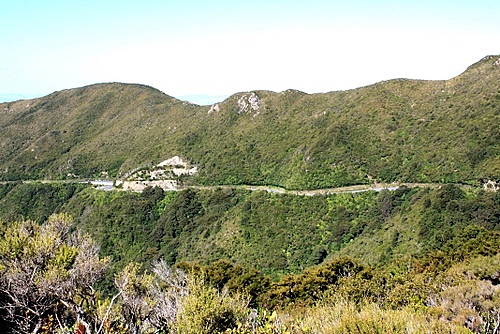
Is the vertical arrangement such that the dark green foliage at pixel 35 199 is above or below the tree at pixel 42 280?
below

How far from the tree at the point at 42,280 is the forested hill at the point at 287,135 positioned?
5722 centimetres

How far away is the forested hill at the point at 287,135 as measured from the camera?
221 ft

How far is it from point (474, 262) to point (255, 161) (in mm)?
65171

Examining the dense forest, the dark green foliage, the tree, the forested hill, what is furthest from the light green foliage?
the dark green foliage

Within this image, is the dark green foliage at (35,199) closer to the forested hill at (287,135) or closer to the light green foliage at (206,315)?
the forested hill at (287,135)

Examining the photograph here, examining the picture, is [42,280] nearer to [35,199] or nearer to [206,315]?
[206,315]

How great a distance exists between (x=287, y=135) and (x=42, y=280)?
8108cm

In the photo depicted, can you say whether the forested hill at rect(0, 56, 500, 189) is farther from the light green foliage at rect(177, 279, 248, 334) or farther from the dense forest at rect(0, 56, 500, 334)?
the light green foliage at rect(177, 279, 248, 334)

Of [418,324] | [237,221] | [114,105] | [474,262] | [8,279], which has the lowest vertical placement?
[237,221]

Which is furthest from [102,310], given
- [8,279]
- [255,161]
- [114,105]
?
[114,105]

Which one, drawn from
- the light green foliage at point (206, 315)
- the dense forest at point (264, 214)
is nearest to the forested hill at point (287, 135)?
the dense forest at point (264, 214)

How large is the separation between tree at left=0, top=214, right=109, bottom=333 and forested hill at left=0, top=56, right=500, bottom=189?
5722cm

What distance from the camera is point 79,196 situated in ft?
332

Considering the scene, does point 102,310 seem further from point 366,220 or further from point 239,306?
point 366,220
